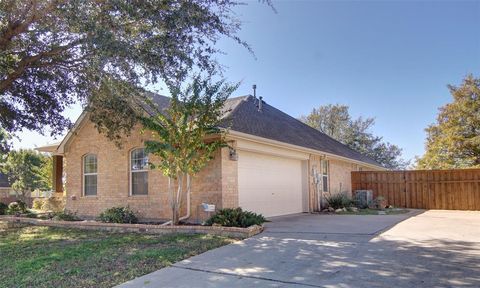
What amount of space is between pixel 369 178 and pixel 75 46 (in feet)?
54.5

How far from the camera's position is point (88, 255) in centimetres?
755

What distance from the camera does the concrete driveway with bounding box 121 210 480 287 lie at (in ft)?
17.5

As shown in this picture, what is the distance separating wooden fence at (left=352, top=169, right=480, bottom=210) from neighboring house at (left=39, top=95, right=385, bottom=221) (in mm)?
4962

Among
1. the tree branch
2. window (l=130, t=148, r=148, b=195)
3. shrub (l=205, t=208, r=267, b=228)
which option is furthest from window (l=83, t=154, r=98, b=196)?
shrub (l=205, t=208, r=267, b=228)

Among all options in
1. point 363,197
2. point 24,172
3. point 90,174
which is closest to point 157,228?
point 90,174

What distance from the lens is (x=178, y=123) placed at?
417 inches

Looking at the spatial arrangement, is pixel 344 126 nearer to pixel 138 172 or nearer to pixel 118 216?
pixel 138 172

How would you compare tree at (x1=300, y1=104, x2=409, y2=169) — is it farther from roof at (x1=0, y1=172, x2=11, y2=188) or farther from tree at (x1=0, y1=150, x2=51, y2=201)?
roof at (x1=0, y1=172, x2=11, y2=188)

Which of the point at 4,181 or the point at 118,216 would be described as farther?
the point at 4,181

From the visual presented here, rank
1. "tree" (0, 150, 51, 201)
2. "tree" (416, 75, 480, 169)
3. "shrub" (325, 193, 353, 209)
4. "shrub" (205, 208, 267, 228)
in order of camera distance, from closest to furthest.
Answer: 1. "shrub" (205, 208, 267, 228)
2. "shrub" (325, 193, 353, 209)
3. "tree" (416, 75, 480, 169)
4. "tree" (0, 150, 51, 201)

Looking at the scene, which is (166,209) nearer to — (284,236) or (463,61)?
(284,236)

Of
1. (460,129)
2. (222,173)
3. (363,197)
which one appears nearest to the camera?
(222,173)

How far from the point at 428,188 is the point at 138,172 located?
46.8 feet

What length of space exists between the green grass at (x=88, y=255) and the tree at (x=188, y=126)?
2186 mm
